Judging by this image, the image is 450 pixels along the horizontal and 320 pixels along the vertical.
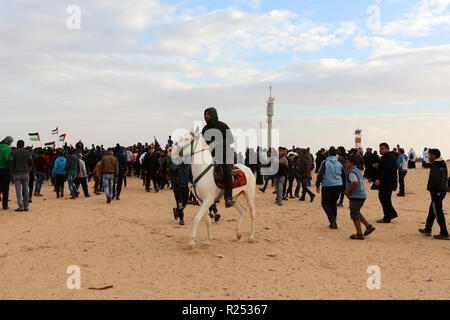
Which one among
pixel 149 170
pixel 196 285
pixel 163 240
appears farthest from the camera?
pixel 149 170

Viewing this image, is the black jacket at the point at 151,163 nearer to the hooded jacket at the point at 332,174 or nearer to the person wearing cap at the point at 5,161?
the person wearing cap at the point at 5,161

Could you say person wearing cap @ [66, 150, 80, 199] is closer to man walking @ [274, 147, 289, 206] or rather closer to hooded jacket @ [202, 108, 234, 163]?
man walking @ [274, 147, 289, 206]

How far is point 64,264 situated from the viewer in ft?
22.5

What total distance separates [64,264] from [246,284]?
3653 millimetres

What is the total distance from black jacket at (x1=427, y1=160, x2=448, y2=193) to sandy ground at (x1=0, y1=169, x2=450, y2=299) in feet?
4.38

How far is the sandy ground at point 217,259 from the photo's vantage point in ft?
18.0

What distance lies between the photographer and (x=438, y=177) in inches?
347

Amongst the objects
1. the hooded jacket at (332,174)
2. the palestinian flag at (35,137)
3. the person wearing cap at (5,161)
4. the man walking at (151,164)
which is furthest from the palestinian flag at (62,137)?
the hooded jacket at (332,174)

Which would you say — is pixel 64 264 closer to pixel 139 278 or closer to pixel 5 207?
pixel 139 278

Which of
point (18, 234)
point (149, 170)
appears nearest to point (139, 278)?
point (18, 234)

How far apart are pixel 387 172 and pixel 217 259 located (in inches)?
254

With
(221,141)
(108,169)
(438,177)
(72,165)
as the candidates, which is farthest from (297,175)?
(72,165)

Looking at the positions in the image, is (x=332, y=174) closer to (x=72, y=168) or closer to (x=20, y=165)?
(x=20, y=165)

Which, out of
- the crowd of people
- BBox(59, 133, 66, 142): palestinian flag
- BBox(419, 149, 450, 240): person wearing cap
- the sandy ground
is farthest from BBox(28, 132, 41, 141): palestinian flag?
BBox(419, 149, 450, 240): person wearing cap
